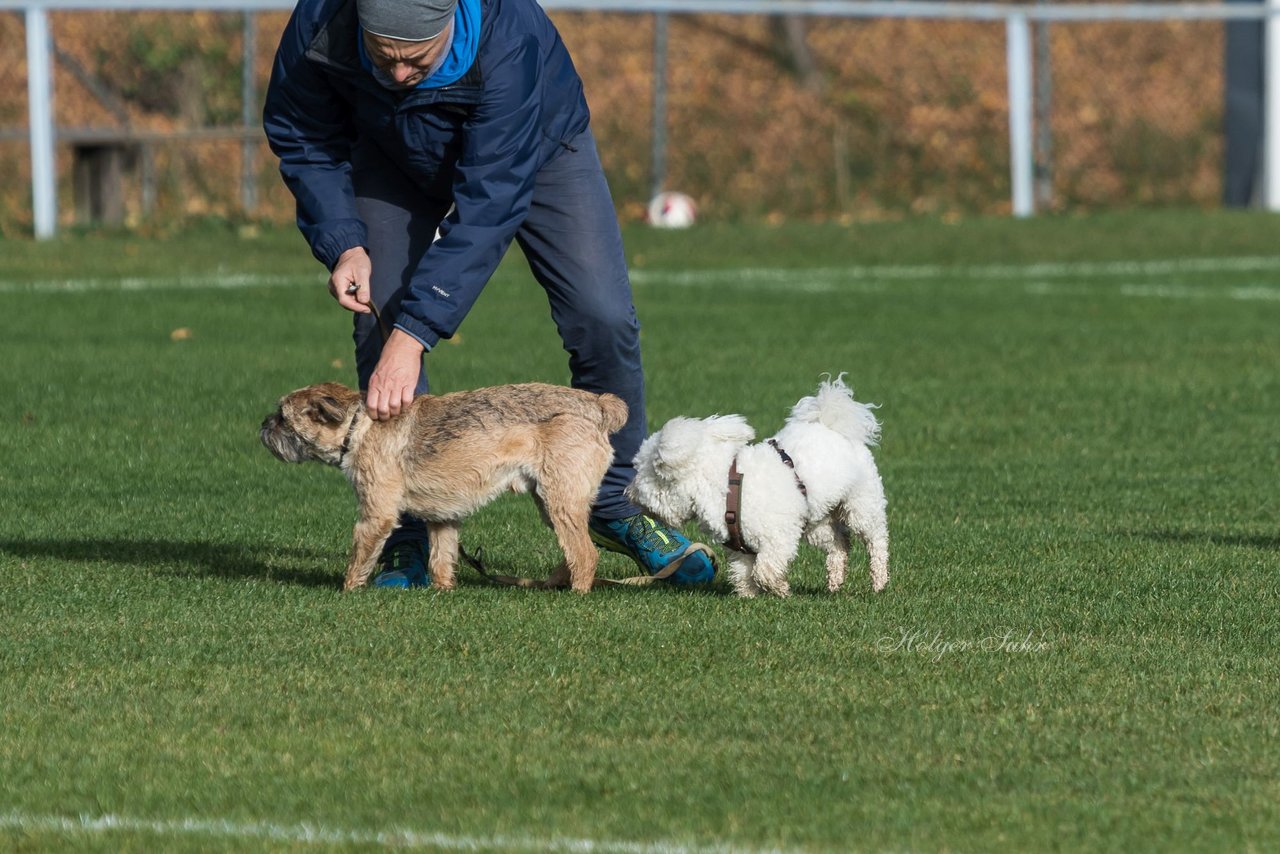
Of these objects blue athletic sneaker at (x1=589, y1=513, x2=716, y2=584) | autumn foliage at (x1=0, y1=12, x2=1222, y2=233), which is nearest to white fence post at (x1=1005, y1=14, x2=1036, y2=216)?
autumn foliage at (x1=0, y1=12, x2=1222, y2=233)

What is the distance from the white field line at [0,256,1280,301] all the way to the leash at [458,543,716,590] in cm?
928

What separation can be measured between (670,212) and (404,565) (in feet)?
47.9

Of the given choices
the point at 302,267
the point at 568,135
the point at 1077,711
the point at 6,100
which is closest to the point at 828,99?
the point at 6,100

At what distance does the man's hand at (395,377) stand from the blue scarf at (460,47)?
2.33ft

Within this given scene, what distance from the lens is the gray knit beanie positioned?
565 cm

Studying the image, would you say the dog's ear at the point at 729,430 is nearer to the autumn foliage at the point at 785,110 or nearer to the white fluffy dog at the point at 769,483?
the white fluffy dog at the point at 769,483

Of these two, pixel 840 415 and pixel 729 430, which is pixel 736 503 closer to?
pixel 729 430

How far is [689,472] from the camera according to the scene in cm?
614

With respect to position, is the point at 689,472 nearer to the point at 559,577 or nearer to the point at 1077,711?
the point at 559,577

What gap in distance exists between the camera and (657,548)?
6699 millimetres

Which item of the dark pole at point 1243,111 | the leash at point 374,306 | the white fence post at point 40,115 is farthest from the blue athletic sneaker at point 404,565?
the dark pole at point 1243,111

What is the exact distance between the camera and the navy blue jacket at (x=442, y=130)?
238 inches

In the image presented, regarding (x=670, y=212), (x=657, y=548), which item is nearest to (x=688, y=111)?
(x=670, y=212)

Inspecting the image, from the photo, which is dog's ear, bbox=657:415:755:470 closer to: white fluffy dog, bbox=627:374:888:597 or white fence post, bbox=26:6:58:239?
white fluffy dog, bbox=627:374:888:597
